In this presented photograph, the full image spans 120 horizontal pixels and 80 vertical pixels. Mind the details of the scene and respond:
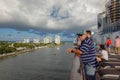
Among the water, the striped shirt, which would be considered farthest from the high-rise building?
the striped shirt

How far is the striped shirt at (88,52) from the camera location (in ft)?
26.6

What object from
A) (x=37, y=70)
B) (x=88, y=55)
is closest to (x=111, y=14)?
(x=37, y=70)

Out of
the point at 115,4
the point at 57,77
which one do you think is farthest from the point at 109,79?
the point at 115,4

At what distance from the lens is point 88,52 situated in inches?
322

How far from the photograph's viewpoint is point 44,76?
74.9m

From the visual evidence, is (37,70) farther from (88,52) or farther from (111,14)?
(88,52)

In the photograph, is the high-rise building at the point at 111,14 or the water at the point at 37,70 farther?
the high-rise building at the point at 111,14

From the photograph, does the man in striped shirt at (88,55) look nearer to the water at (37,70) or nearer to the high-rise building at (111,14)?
the water at (37,70)

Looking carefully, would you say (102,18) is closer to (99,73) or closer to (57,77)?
(57,77)

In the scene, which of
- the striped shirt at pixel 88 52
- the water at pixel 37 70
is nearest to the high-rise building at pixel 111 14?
the water at pixel 37 70

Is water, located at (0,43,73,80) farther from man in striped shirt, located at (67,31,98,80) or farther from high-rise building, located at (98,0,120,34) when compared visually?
man in striped shirt, located at (67,31,98,80)

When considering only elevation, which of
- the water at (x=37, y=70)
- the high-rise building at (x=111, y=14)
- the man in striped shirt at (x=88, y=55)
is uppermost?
the high-rise building at (x=111, y=14)

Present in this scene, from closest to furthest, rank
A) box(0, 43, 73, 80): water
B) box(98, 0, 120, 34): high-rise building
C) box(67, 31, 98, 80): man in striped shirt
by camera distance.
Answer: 1. box(67, 31, 98, 80): man in striped shirt
2. box(0, 43, 73, 80): water
3. box(98, 0, 120, 34): high-rise building

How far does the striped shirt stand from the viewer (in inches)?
319
